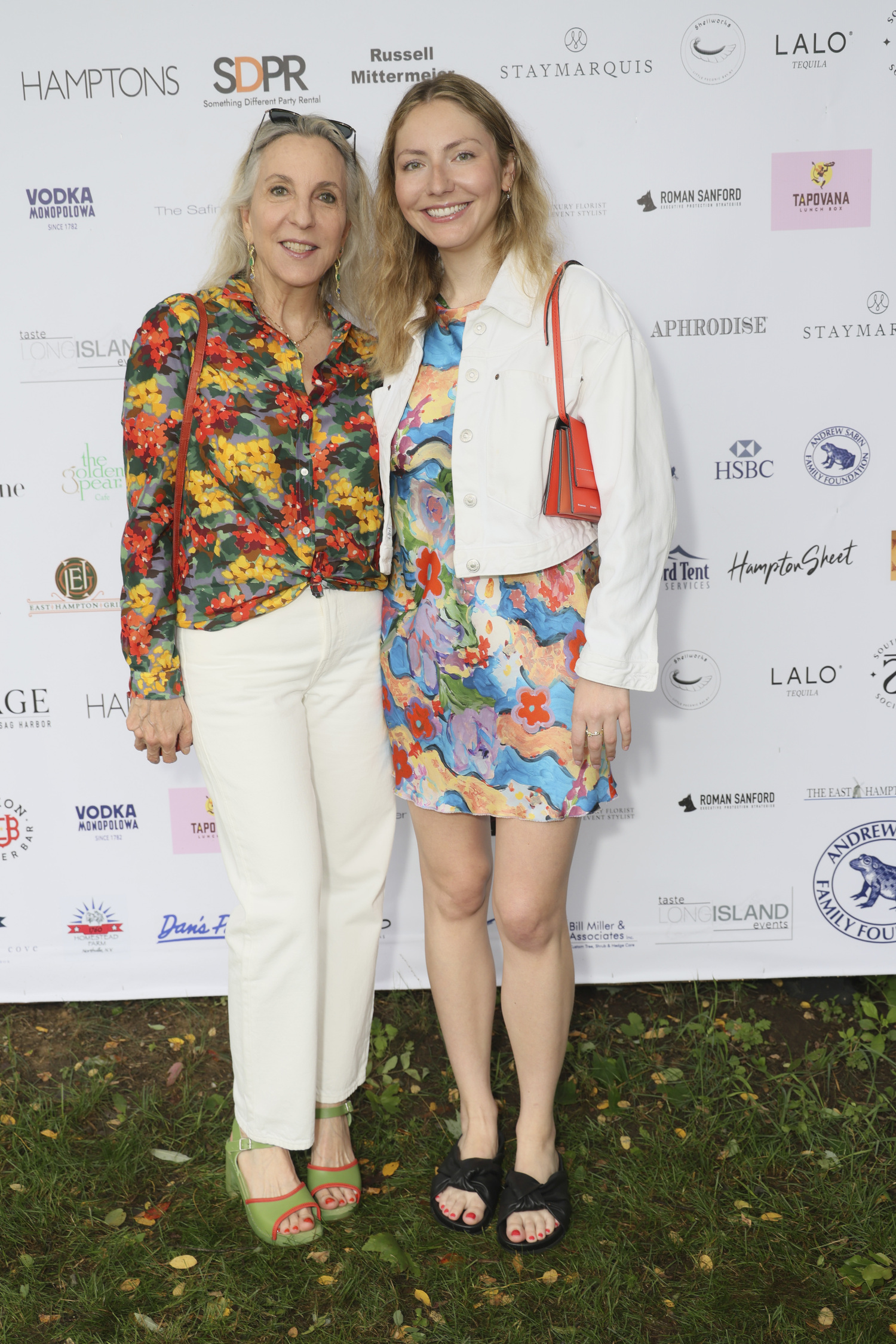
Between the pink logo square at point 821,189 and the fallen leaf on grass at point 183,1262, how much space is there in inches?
113

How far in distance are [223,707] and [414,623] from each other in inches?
16.7

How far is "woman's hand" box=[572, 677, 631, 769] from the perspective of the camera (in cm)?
188

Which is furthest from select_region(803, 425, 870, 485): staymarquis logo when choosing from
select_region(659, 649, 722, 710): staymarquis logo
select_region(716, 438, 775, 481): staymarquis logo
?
select_region(659, 649, 722, 710): staymarquis logo

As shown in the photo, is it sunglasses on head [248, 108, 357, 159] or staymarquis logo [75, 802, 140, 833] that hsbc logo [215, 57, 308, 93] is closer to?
sunglasses on head [248, 108, 357, 159]

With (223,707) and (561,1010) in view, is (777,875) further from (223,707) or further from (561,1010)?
(223,707)

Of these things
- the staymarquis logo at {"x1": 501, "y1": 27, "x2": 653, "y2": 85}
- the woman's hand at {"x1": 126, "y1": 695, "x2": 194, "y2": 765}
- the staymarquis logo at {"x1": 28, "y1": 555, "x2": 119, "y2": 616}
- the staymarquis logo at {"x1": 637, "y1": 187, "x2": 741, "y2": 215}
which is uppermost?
the staymarquis logo at {"x1": 501, "y1": 27, "x2": 653, "y2": 85}

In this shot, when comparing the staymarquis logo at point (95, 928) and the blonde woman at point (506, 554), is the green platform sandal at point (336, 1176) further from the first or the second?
the staymarquis logo at point (95, 928)

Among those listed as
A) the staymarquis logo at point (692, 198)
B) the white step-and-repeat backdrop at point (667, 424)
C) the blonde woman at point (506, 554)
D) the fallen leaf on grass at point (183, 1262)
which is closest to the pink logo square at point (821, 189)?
the white step-and-repeat backdrop at point (667, 424)

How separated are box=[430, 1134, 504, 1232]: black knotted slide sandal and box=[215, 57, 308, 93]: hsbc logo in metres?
2.67

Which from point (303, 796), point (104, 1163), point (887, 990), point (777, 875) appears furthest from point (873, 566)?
point (104, 1163)

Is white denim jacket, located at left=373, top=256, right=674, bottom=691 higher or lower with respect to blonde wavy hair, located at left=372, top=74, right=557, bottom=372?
lower

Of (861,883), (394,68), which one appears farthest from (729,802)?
(394,68)

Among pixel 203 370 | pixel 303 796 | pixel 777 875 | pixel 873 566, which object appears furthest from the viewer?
pixel 777 875

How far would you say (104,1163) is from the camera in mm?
2451
